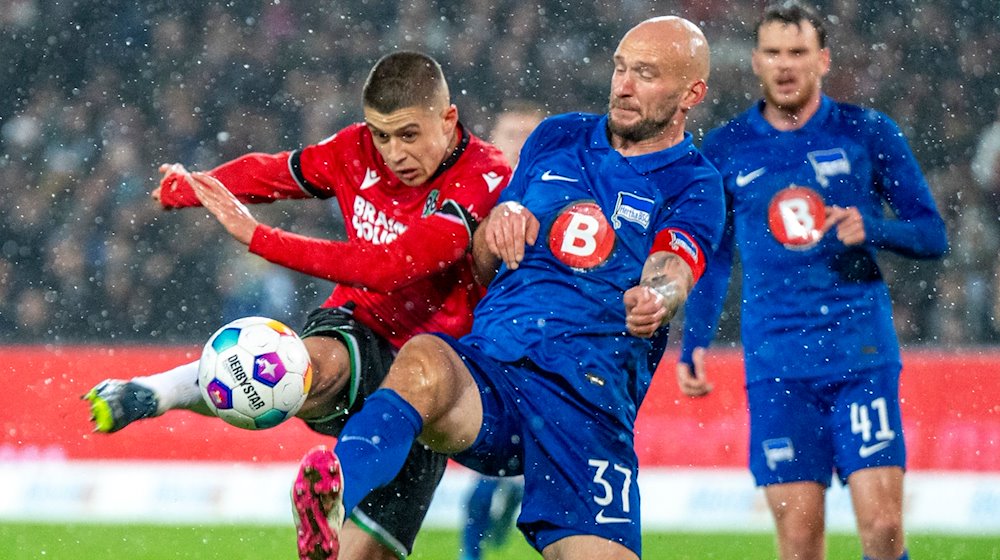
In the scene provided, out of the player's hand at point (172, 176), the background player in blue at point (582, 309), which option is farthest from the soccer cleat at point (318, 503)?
the player's hand at point (172, 176)

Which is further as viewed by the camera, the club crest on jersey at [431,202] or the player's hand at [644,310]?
the club crest on jersey at [431,202]

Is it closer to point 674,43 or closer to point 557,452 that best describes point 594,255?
point 557,452

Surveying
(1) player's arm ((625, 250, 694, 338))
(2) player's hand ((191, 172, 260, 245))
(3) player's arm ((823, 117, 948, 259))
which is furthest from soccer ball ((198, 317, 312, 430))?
(3) player's arm ((823, 117, 948, 259))

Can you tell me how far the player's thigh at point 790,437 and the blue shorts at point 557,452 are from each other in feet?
3.56

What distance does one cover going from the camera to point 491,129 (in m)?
10.4

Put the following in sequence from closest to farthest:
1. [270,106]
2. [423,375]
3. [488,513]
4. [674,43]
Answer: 1. [423,375]
2. [674,43]
3. [488,513]
4. [270,106]

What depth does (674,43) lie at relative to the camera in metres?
4.29

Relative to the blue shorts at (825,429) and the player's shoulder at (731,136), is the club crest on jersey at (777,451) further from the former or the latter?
the player's shoulder at (731,136)

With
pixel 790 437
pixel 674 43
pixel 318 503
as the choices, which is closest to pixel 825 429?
pixel 790 437

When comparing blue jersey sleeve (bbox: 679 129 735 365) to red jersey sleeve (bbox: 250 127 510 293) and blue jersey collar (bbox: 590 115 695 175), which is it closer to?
blue jersey collar (bbox: 590 115 695 175)

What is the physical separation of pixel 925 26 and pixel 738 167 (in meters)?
6.54

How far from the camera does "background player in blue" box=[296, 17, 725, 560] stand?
3.84 metres

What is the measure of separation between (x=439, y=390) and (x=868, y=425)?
73.9 inches

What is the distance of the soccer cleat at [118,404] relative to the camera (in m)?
4.23
